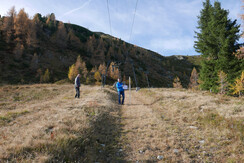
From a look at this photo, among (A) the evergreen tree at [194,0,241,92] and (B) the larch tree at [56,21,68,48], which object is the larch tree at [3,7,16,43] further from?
(A) the evergreen tree at [194,0,241,92]

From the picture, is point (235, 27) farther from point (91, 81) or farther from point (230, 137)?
point (91, 81)

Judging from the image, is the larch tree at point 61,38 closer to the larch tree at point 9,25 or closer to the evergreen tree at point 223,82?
→ the larch tree at point 9,25

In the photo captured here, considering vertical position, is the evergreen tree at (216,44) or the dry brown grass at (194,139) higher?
the evergreen tree at (216,44)

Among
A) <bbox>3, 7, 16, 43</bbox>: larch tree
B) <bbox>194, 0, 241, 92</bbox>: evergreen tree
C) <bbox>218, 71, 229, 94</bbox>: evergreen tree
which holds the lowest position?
<bbox>218, 71, 229, 94</bbox>: evergreen tree

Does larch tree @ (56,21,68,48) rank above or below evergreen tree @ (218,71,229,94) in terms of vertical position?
above

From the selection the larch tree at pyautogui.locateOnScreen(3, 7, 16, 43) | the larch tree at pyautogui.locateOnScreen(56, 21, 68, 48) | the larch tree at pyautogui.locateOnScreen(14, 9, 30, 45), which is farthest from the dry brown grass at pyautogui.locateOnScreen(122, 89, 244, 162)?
the larch tree at pyautogui.locateOnScreen(56, 21, 68, 48)

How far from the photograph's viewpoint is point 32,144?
3.82 m

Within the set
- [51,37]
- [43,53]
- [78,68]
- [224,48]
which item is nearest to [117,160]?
[224,48]

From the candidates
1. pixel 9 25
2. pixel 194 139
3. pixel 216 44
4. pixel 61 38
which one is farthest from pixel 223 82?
pixel 61 38

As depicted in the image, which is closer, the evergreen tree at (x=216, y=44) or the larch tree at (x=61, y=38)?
the evergreen tree at (x=216, y=44)

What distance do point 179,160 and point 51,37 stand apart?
405 ft

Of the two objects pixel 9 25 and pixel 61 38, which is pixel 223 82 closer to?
pixel 9 25

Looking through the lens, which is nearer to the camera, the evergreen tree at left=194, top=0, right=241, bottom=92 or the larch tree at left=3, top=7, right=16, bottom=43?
the evergreen tree at left=194, top=0, right=241, bottom=92

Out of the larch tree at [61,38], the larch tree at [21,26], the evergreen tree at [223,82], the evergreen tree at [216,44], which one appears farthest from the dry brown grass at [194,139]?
the larch tree at [61,38]
